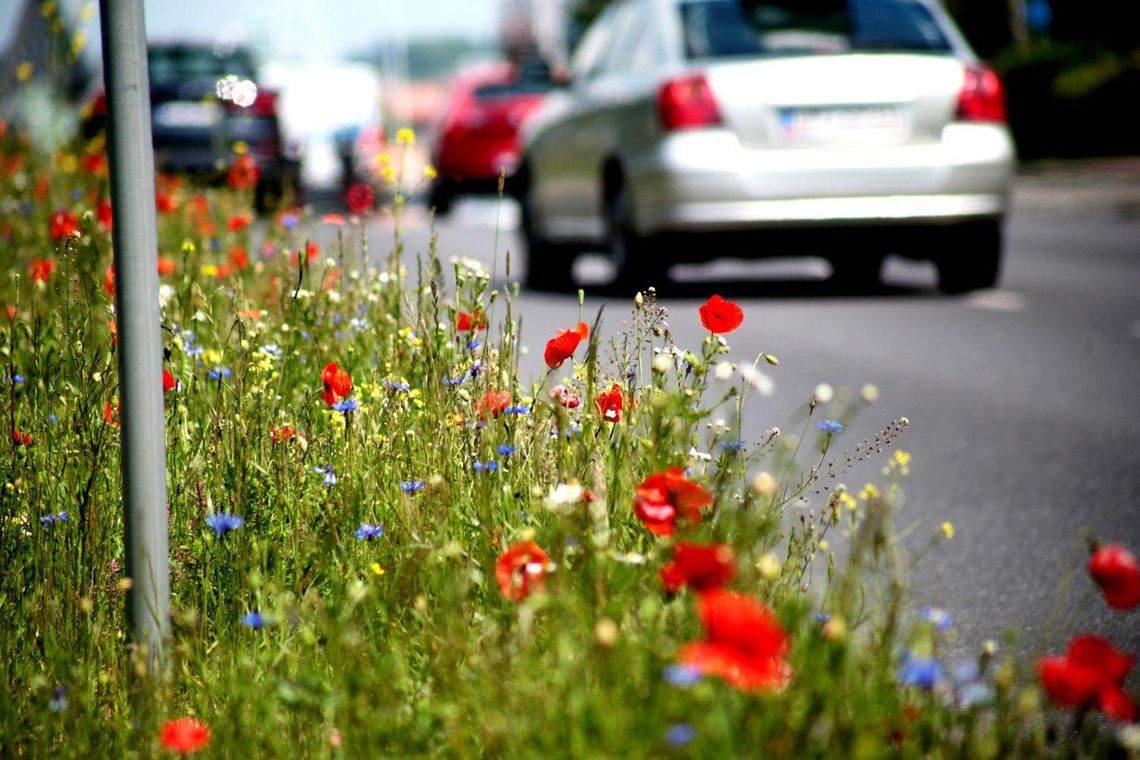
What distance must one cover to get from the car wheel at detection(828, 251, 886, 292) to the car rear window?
2.00 metres

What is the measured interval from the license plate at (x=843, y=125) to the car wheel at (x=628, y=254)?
40.8 inches

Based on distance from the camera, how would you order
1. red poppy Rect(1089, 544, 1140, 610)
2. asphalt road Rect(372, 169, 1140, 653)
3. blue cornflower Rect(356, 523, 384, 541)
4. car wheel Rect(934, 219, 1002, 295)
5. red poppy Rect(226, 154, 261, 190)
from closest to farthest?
1. red poppy Rect(1089, 544, 1140, 610)
2. blue cornflower Rect(356, 523, 384, 541)
3. asphalt road Rect(372, 169, 1140, 653)
4. red poppy Rect(226, 154, 261, 190)
5. car wheel Rect(934, 219, 1002, 295)

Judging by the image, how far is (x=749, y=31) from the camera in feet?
31.6

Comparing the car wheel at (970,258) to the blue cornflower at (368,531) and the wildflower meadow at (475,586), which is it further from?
the blue cornflower at (368,531)


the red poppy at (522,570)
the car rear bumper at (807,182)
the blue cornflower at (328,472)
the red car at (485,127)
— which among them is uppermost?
the red poppy at (522,570)

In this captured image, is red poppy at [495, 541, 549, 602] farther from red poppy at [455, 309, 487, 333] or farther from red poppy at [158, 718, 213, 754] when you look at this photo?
red poppy at [455, 309, 487, 333]

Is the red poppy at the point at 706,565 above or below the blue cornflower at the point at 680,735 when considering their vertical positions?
above

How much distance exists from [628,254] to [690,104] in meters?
1.04

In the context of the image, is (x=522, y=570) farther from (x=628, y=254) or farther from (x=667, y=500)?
(x=628, y=254)

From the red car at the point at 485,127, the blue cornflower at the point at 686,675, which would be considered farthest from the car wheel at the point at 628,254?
the red car at the point at 485,127

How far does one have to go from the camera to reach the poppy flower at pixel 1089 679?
191cm

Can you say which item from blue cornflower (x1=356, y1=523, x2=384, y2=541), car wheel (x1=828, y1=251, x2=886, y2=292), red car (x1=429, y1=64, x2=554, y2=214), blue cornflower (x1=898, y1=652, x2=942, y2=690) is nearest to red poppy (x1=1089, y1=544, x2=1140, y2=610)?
blue cornflower (x1=898, y1=652, x2=942, y2=690)

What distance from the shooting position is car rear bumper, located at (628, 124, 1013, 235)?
30.0ft

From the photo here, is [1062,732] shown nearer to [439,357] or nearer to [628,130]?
[439,357]
